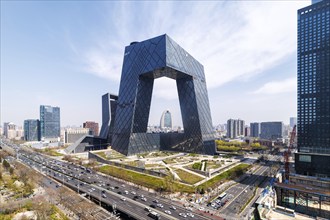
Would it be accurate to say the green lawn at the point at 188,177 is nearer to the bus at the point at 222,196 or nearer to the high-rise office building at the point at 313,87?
the bus at the point at 222,196

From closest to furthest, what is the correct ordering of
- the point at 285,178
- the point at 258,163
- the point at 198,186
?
the point at 198,186, the point at 285,178, the point at 258,163

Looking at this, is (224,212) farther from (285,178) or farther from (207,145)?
(207,145)

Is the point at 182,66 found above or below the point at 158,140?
above

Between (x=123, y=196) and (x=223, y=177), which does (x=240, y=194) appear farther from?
(x=123, y=196)

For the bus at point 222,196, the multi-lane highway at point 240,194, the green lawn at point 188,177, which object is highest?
the green lawn at point 188,177

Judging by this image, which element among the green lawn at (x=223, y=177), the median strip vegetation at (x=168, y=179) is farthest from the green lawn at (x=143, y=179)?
the green lawn at (x=223, y=177)

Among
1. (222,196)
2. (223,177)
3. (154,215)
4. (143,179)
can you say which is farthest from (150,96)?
(154,215)

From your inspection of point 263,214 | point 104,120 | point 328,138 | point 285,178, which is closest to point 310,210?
point 285,178

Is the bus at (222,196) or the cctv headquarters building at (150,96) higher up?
the cctv headquarters building at (150,96)

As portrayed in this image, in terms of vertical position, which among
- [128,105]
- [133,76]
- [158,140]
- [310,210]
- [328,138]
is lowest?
[310,210]
